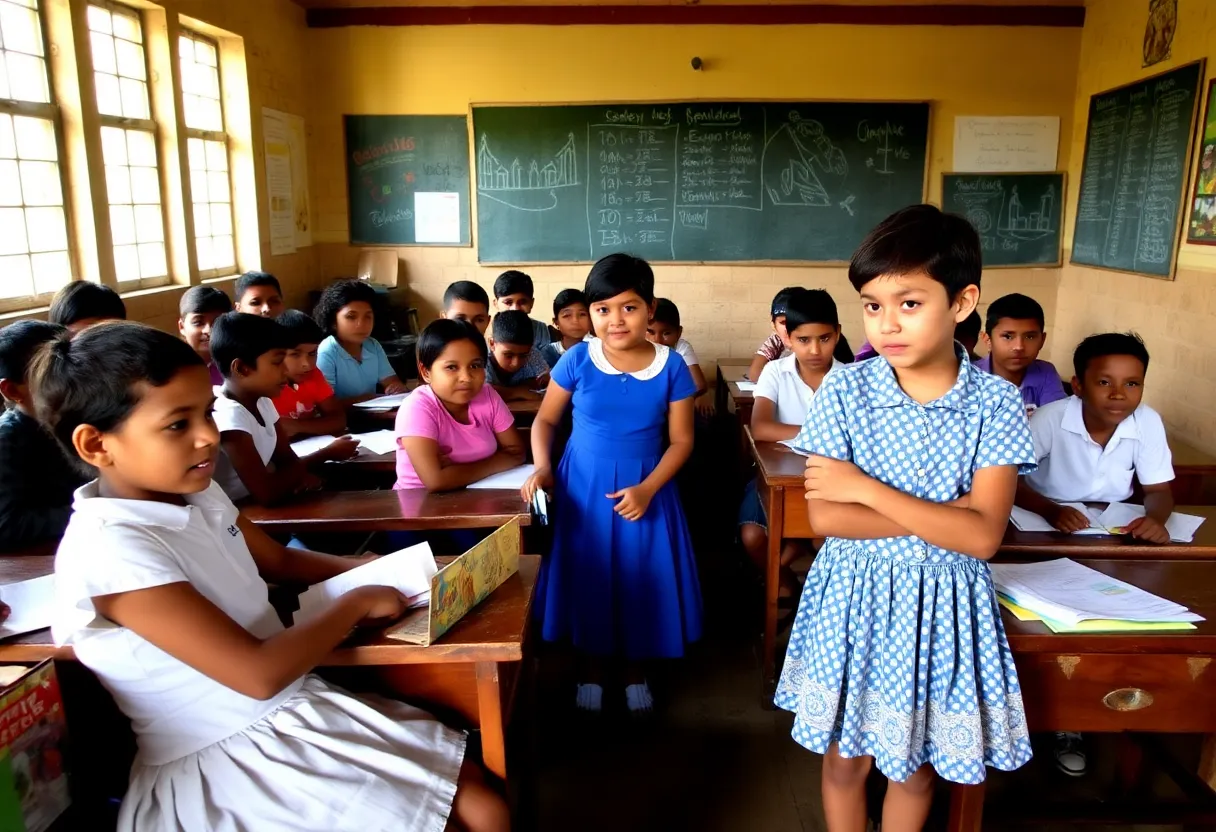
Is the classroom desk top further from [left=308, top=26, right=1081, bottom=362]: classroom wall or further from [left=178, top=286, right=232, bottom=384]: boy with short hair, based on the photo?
[left=308, top=26, right=1081, bottom=362]: classroom wall

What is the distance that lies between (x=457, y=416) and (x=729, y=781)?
1.16 meters

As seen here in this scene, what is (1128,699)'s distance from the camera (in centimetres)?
136

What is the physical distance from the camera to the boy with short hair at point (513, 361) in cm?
313

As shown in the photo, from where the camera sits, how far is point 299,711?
3.90 ft

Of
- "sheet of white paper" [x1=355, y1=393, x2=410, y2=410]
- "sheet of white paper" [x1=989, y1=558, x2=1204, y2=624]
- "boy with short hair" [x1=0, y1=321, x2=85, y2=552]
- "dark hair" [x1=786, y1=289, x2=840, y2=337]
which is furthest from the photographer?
"sheet of white paper" [x1=355, y1=393, x2=410, y2=410]

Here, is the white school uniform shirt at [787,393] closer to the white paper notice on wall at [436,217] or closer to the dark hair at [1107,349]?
the dark hair at [1107,349]

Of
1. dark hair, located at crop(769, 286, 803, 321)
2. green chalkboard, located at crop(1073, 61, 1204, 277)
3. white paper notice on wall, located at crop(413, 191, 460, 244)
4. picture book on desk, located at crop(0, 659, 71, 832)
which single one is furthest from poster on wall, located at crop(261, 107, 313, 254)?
green chalkboard, located at crop(1073, 61, 1204, 277)

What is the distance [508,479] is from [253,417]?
65 centimetres

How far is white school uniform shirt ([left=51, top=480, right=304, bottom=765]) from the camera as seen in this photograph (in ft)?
3.43

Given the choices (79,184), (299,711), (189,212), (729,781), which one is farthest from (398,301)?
(299,711)

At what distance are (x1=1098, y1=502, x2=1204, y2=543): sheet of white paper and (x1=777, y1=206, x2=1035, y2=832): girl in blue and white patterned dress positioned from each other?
688 mm

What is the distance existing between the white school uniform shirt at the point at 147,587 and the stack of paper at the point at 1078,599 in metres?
1.19

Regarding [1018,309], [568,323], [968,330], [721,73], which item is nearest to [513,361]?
[568,323]

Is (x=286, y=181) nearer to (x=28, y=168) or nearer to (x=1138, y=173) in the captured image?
(x=28, y=168)
